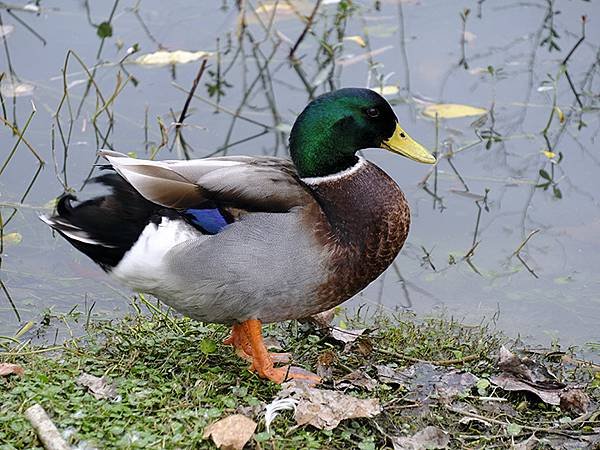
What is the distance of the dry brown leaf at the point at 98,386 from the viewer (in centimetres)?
358

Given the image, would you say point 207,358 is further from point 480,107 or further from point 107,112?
point 480,107

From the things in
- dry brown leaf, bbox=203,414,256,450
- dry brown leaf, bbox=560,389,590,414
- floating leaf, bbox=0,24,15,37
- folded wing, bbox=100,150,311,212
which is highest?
folded wing, bbox=100,150,311,212

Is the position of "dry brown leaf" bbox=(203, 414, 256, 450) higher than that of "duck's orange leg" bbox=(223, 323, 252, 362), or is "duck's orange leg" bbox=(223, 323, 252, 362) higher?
"dry brown leaf" bbox=(203, 414, 256, 450)

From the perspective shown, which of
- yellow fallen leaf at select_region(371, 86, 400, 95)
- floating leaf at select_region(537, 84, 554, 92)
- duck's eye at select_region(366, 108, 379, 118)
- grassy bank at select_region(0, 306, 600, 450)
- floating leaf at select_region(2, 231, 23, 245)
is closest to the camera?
grassy bank at select_region(0, 306, 600, 450)

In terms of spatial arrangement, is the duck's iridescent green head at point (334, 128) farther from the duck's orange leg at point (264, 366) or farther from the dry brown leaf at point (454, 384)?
the dry brown leaf at point (454, 384)

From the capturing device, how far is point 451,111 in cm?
629

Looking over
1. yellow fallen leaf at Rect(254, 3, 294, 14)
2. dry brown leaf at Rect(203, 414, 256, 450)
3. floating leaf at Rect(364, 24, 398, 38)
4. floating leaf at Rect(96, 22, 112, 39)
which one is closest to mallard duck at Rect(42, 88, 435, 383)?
dry brown leaf at Rect(203, 414, 256, 450)

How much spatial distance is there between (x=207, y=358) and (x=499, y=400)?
1.10m

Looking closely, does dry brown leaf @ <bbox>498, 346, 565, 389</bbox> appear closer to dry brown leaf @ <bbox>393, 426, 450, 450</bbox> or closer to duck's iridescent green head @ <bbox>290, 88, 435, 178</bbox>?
dry brown leaf @ <bbox>393, 426, 450, 450</bbox>

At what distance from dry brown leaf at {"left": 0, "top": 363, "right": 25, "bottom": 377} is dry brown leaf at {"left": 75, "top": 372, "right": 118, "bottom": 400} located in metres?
0.23

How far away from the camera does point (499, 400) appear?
12.5ft

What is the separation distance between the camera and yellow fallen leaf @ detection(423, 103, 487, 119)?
6266 mm

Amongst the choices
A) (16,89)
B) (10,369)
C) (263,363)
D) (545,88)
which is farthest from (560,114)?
(10,369)

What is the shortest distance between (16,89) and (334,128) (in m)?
3.05
